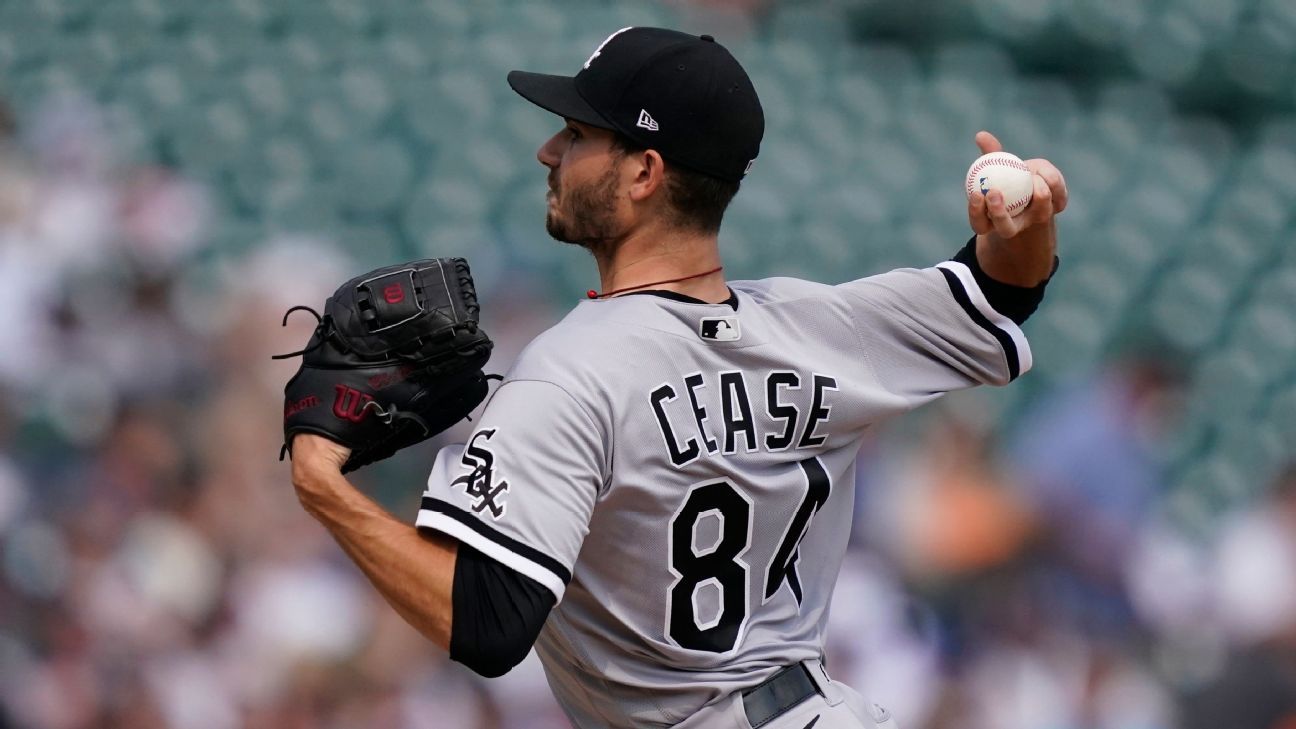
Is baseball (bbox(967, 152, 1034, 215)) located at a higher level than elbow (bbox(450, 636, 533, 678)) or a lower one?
higher

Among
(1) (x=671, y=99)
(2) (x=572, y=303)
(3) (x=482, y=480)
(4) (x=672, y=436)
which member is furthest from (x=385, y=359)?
(2) (x=572, y=303)

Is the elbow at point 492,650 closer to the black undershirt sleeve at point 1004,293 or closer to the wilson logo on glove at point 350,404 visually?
the wilson logo on glove at point 350,404

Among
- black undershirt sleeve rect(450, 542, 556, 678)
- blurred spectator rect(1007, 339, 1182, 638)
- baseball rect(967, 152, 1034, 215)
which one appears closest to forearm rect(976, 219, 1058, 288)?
baseball rect(967, 152, 1034, 215)

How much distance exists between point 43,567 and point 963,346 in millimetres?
3180

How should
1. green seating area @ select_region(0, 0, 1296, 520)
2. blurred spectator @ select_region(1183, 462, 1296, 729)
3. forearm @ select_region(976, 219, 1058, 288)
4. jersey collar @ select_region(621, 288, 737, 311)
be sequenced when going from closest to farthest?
jersey collar @ select_region(621, 288, 737, 311), forearm @ select_region(976, 219, 1058, 288), blurred spectator @ select_region(1183, 462, 1296, 729), green seating area @ select_region(0, 0, 1296, 520)

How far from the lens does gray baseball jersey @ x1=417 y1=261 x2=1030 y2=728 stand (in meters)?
1.61

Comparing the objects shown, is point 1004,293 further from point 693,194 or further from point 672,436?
point 672,436

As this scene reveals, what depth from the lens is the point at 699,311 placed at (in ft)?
5.94

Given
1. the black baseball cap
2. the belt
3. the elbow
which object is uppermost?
the black baseball cap

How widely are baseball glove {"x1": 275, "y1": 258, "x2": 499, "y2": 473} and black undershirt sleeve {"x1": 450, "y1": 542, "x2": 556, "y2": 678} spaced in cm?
27

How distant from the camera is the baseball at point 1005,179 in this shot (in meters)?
1.84

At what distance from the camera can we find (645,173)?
1850mm

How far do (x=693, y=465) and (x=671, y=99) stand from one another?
468mm

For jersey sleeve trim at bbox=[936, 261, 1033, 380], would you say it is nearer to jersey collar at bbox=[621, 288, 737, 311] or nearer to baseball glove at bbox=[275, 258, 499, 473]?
jersey collar at bbox=[621, 288, 737, 311]
